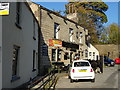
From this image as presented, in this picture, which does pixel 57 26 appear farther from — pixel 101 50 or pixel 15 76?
pixel 101 50

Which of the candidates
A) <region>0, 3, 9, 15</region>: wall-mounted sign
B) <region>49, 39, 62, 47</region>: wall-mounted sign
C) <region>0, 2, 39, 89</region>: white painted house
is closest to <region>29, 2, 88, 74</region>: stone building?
<region>49, 39, 62, 47</region>: wall-mounted sign

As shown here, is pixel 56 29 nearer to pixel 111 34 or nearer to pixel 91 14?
pixel 91 14

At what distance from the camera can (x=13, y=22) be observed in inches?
346

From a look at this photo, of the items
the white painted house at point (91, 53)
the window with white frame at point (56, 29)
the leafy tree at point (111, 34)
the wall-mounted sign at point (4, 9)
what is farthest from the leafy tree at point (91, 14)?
the wall-mounted sign at point (4, 9)

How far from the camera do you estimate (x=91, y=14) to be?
44.3m

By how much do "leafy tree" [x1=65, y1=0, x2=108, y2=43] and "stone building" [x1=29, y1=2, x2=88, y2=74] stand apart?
1357cm

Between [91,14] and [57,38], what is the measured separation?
2478 cm

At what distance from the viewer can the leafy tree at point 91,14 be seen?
4100 centimetres

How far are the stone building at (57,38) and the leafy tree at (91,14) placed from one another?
13.6 metres

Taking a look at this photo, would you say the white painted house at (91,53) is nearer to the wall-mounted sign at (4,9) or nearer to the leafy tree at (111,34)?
the leafy tree at (111,34)

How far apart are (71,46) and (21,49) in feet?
47.8

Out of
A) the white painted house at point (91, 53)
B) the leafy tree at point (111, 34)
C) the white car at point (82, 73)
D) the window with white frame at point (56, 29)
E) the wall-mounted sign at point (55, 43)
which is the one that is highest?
the leafy tree at point (111, 34)

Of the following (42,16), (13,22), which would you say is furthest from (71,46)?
(13,22)

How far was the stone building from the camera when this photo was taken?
18.6m
